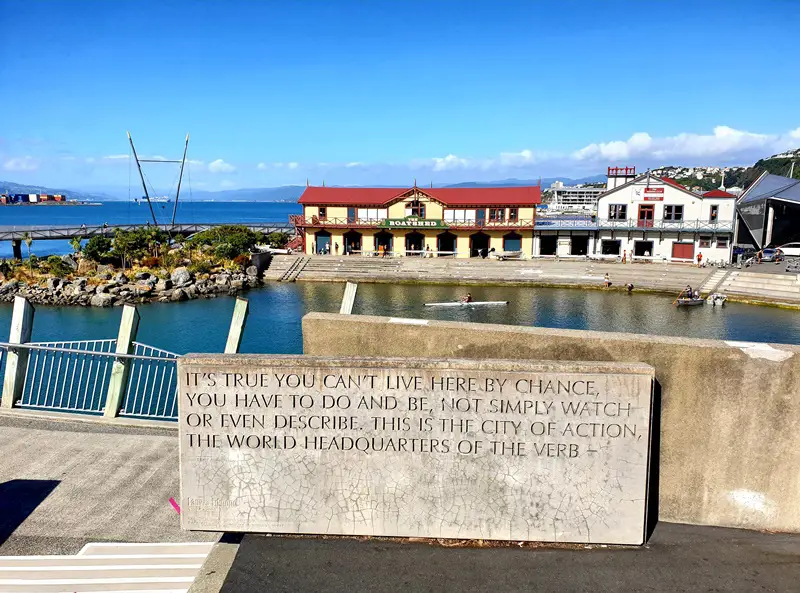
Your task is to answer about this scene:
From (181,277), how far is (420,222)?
933 inches

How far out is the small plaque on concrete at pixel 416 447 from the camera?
20.4ft

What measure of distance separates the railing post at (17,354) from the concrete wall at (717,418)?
8.42 metres

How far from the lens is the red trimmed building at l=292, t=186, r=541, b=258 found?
57125 millimetres

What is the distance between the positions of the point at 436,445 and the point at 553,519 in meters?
1.52

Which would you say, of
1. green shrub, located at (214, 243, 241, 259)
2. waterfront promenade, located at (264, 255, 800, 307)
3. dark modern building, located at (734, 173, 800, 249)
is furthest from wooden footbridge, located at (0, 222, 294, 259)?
dark modern building, located at (734, 173, 800, 249)

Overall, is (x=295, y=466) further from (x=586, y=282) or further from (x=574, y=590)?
(x=586, y=282)

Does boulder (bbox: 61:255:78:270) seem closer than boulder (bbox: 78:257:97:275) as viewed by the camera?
No

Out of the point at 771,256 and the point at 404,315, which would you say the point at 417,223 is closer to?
the point at 404,315

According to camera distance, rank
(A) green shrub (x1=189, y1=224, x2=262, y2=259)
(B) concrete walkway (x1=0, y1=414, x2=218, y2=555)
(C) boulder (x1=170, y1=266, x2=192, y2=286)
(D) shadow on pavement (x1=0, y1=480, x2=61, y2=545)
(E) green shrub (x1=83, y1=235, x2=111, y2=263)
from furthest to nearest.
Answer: (A) green shrub (x1=189, y1=224, x2=262, y2=259), (E) green shrub (x1=83, y1=235, x2=111, y2=263), (C) boulder (x1=170, y1=266, x2=192, y2=286), (D) shadow on pavement (x1=0, y1=480, x2=61, y2=545), (B) concrete walkway (x1=0, y1=414, x2=218, y2=555)

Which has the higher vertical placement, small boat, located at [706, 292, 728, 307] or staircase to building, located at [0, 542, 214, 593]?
staircase to building, located at [0, 542, 214, 593]

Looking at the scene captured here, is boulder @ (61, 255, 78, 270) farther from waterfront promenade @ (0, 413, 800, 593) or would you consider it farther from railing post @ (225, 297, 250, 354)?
waterfront promenade @ (0, 413, 800, 593)

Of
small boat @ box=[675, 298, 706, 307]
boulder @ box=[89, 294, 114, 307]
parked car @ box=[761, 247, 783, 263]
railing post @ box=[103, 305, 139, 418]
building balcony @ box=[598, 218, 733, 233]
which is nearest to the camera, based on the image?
railing post @ box=[103, 305, 139, 418]

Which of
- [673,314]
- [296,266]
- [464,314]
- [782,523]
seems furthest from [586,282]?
[782,523]

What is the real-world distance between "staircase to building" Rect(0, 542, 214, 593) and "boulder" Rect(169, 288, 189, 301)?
38.6 meters
